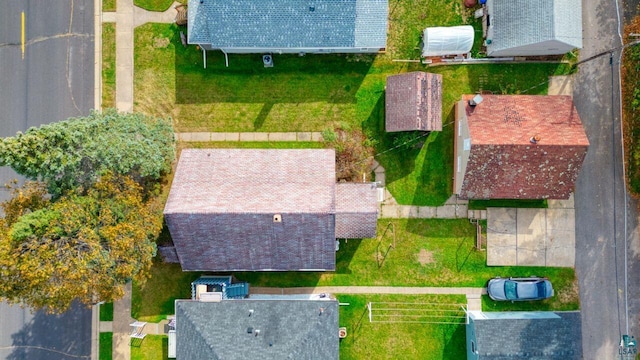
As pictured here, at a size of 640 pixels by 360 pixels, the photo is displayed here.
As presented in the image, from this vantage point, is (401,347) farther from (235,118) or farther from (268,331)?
(235,118)

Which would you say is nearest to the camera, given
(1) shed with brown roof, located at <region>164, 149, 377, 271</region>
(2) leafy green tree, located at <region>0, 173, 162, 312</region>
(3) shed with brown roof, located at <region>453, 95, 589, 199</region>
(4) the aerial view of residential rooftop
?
(2) leafy green tree, located at <region>0, 173, 162, 312</region>

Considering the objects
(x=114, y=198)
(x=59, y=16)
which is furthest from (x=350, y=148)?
(x=59, y=16)

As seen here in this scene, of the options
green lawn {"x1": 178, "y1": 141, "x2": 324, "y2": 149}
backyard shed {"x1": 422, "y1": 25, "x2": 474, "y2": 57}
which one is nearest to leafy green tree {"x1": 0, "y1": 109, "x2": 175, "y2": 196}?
green lawn {"x1": 178, "y1": 141, "x2": 324, "y2": 149}

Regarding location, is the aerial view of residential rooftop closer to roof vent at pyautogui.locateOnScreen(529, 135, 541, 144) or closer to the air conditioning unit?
the air conditioning unit

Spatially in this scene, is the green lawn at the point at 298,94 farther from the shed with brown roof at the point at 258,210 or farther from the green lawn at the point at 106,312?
the green lawn at the point at 106,312

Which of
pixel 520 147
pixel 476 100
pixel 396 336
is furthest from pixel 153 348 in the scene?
pixel 520 147

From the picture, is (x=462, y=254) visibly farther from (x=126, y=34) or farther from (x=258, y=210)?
(x=126, y=34)
